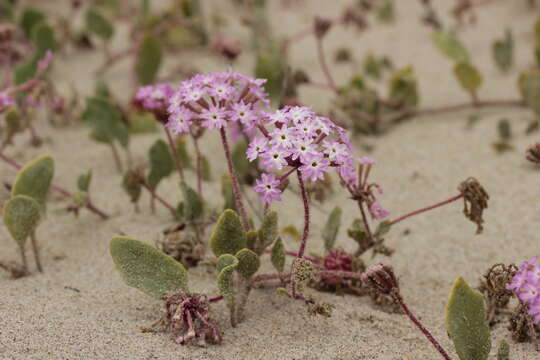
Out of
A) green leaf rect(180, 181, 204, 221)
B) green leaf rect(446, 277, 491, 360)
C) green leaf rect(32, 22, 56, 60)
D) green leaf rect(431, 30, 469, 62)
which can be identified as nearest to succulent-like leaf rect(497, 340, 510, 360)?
green leaf rect(446, 277, 491, 360)

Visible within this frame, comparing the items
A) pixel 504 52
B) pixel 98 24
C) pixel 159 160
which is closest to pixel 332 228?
pixel 159 160

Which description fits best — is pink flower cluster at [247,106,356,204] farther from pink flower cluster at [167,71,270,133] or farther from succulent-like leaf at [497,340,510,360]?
succulent-like leaf at [497,340,510,360]

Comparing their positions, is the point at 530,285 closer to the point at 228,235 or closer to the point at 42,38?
the point at 228,235

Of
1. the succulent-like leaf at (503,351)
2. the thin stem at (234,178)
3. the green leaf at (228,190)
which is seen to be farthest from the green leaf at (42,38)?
the succulent-like leaf at (503,351)

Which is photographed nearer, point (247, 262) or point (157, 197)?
point (247, 262)

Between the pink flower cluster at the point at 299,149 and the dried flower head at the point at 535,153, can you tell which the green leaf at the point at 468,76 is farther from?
the pink flower cluster at the point at 299,149

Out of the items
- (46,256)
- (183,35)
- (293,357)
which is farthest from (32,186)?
(183,35)

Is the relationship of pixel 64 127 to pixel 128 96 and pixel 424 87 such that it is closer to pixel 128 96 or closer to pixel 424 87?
pixel 128 96
